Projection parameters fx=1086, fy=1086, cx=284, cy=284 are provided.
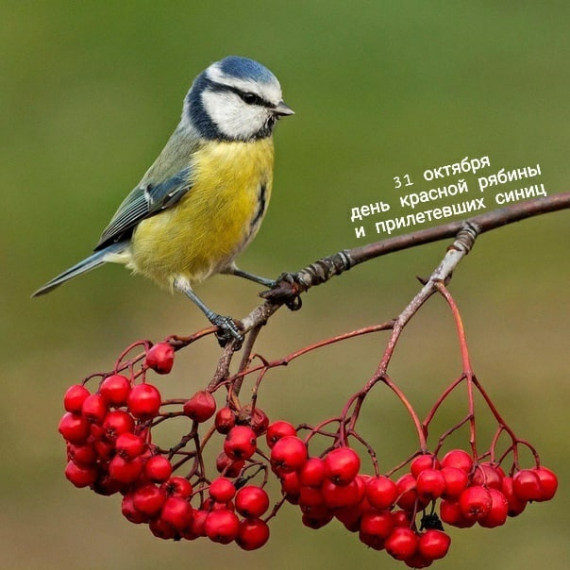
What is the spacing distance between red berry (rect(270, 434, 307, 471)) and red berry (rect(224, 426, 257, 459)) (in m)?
0.05

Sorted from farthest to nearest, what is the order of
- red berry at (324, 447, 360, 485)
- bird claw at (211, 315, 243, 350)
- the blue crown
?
1. the blue crown
2. bird claw at (211, 315, 243, 350)
3. red berry at (324, 447, 360, 485)

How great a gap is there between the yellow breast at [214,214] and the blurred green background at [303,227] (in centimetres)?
148

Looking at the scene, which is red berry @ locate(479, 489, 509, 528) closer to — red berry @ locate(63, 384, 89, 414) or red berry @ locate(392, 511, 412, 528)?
red berry @ locate(392, 511, 412, 528)

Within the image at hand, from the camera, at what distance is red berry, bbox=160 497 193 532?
1.81 meters

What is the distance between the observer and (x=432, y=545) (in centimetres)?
176

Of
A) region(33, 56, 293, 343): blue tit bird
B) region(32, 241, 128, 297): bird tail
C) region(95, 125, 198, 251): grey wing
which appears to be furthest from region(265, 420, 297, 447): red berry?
region(32, 241, 128, 297): bird tail

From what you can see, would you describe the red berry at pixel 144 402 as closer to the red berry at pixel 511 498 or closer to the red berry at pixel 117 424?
the red berry at pixel 117 424

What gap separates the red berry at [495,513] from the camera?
1.75 metres

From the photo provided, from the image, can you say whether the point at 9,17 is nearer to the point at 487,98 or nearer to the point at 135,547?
the point at 487,98

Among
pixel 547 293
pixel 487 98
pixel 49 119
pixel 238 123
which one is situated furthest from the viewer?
pixel 49 119

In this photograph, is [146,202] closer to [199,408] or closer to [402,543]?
[199,408]

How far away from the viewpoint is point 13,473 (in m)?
4.75

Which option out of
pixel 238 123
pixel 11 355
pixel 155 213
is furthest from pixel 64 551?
pixel 238 123

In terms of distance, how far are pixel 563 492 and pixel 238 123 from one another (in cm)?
205
